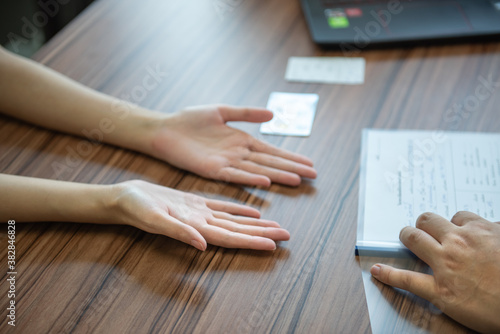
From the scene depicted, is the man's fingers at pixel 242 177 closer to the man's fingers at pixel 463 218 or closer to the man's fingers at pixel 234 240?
the man's fingers at pixel 234 240

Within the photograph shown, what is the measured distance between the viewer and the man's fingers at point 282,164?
2.69 ft

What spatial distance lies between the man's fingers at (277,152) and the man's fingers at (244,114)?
5 centimetres

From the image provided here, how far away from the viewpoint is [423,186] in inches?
31.1

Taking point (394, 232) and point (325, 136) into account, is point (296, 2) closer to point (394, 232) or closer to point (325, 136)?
point (325, 136)

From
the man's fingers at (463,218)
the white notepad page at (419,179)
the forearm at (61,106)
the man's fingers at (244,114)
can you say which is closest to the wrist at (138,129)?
the forearm at (61,106)

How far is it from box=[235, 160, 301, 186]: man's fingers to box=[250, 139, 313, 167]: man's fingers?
35 millimetres

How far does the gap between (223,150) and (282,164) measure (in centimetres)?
12

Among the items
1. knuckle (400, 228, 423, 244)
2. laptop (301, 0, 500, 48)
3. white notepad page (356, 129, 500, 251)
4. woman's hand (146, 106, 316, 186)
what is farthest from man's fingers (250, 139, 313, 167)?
laptop (301, 0, 500, 48)

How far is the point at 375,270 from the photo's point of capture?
2.22ft

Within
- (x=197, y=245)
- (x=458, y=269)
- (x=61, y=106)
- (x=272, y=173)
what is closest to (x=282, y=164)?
(x=272, y=173)

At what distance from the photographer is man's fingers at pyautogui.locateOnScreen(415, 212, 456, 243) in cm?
68

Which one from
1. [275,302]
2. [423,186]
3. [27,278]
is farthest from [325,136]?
[27,278]

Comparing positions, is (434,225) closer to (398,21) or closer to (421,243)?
(421,243)

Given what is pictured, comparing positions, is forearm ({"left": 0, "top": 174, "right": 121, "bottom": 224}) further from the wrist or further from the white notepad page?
the white notepad page
